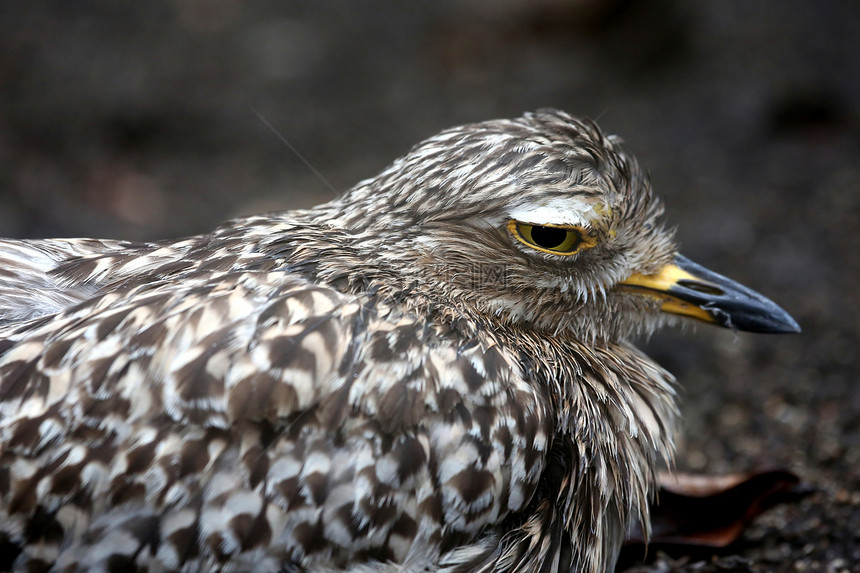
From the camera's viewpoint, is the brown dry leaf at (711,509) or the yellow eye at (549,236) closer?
the yellow eye at (549,236)

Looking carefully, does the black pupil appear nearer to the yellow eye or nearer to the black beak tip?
the yellow eye

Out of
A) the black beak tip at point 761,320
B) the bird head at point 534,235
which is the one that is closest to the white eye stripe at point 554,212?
the bird head at point 534,235

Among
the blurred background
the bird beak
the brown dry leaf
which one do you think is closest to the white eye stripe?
the bird beak

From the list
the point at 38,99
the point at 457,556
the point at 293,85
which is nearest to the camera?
the point at 457,556

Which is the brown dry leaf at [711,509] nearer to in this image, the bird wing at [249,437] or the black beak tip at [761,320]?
the black beak tip at [761,320]

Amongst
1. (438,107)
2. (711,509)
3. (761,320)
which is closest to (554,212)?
(761,320)

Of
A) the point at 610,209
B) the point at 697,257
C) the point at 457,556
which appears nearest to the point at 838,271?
the point at 697,257

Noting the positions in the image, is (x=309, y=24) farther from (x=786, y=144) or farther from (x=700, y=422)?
(x=700, y=422)
